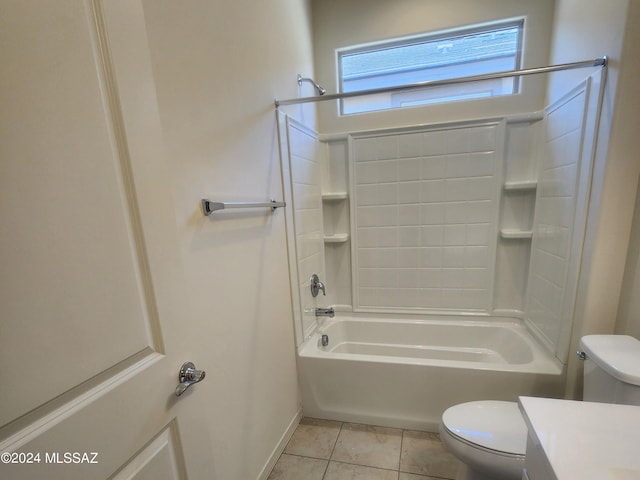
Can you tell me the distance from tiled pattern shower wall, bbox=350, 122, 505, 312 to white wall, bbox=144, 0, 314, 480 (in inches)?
35.2

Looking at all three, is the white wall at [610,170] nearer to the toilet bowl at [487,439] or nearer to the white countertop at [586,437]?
the toilet bowl at [487,439]

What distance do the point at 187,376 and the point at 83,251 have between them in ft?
1.35

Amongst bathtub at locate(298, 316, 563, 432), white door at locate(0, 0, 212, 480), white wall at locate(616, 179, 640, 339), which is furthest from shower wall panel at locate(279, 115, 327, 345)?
white wall at locate(616, 179, 640, 339)

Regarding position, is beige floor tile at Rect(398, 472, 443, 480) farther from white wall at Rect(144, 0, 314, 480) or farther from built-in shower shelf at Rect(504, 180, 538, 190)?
built-in shower shelf at Rect(504, 180, 538, 190)

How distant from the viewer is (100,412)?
54 centimetres

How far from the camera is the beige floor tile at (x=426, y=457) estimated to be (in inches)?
58.8

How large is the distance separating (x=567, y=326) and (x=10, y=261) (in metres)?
2.05

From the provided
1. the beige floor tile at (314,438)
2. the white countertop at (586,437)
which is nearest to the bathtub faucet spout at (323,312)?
the beige floor tile at (314,438)

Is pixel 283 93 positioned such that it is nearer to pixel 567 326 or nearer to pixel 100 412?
pixel 100 412

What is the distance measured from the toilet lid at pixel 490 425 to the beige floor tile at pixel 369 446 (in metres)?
0.54

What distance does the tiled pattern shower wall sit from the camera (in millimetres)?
2082

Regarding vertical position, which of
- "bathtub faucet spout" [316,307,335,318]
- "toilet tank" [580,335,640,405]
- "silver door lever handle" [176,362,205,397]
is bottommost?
"bathtub faucet spout" [316,307,335,318]

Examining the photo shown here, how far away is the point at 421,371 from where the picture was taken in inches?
66.0

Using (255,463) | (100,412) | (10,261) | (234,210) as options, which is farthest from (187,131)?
(255,463)
